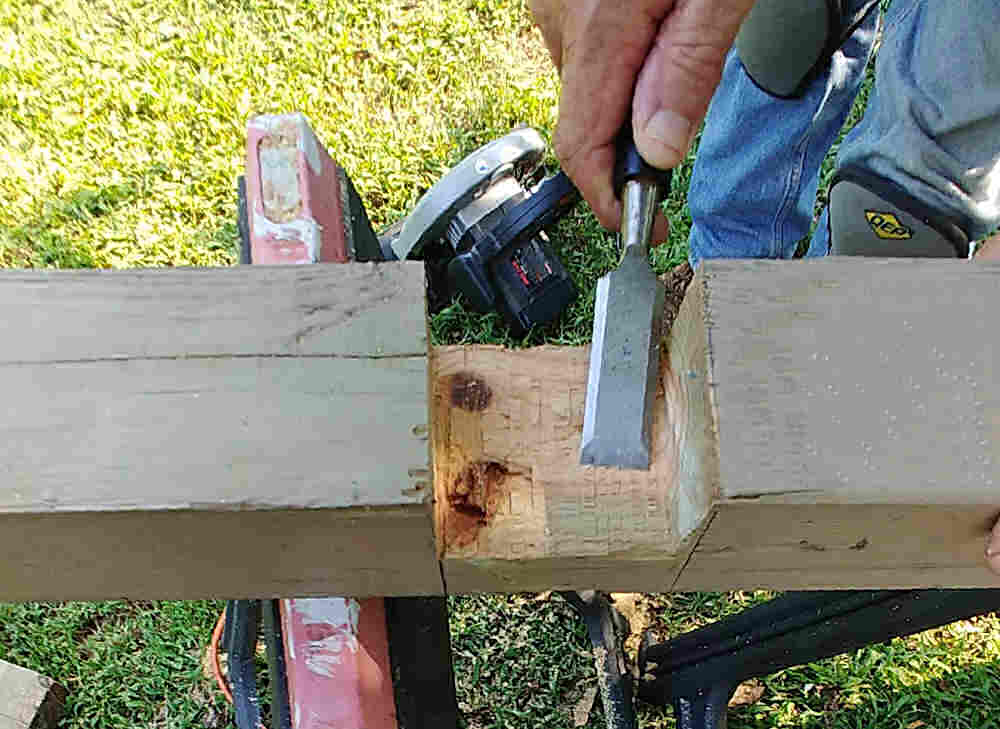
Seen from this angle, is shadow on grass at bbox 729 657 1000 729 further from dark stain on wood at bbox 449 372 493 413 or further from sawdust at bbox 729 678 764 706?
dark stain on wood at bbox 449 372 493 413

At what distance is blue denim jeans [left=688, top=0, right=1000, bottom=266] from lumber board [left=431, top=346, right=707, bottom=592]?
2.55 feet

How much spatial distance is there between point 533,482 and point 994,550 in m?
0.49

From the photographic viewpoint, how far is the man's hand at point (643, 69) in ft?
3.83

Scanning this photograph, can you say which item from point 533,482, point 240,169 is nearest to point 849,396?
point 533,482

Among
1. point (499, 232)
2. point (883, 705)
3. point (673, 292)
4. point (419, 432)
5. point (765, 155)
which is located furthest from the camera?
point (499, 232)

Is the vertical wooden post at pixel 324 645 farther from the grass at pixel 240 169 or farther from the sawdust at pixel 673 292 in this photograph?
the grass at pixel 240 169

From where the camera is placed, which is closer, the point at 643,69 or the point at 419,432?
the point at 419,432

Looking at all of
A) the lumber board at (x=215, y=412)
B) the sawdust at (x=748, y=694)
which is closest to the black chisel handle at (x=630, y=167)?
the lumber board at (x=215, y=412)

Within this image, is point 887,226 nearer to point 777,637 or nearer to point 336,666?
point 777,637

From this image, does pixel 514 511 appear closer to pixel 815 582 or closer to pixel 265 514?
pixel 265 514

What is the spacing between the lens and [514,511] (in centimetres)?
92

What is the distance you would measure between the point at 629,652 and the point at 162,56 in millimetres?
2818

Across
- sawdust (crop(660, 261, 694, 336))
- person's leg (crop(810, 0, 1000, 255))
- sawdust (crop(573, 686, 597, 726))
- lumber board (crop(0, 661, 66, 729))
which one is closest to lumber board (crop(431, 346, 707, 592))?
sawdust (crop(660, 261, 694, 336))

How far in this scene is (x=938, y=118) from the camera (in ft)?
5.80
